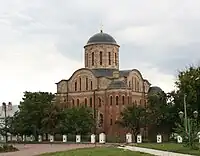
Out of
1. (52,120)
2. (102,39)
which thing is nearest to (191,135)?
(52,120)

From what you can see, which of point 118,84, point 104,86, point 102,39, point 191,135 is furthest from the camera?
point 102,39

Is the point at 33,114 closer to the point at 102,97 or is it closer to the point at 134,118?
the point at 102,97

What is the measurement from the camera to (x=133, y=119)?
72.0 meters

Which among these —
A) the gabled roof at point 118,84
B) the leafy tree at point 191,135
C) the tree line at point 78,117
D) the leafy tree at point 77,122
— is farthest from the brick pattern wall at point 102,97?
the leafy tree at point 191,135

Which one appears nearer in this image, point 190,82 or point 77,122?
point 190,82

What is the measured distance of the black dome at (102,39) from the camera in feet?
287

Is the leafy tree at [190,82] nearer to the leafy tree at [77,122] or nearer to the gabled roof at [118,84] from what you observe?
the leafy tree at [77,122]

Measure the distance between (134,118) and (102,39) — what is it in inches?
811

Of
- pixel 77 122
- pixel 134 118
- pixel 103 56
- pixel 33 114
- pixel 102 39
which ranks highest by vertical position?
pixel 102 39

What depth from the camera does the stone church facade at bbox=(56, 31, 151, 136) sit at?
268 ft

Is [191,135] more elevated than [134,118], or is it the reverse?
[134,118]

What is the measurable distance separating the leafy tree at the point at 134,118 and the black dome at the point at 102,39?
1701 centimetres

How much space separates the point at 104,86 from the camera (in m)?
83.4

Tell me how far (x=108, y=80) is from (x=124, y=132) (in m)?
9.19
